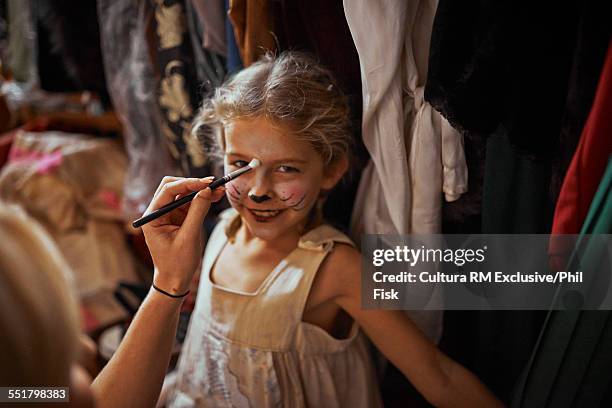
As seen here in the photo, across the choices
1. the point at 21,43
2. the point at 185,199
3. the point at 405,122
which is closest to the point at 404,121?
the point at 405,122

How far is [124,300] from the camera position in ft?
4.25

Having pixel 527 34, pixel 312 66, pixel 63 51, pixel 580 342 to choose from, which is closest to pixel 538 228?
pixel 580 342

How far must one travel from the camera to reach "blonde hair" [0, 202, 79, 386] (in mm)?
458

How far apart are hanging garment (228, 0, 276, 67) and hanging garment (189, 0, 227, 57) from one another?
136 mm

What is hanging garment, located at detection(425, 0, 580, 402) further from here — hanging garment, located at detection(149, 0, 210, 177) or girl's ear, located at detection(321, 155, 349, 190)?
hanging garment, located at detection(149, 0, 210, 177)

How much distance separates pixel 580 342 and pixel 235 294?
478 millimetres

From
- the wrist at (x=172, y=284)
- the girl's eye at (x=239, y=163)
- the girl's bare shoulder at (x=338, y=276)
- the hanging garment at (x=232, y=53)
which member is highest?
the hanging garment at (x=232, y=53)

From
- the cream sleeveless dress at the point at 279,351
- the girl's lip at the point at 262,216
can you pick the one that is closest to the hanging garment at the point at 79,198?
the cream sleeveless dress at the point at 279,351

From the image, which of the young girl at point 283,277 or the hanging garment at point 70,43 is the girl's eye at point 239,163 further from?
the hanging garment at point 70,43

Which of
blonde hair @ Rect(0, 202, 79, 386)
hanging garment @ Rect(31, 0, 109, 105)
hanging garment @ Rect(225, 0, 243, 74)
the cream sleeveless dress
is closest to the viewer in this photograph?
blonde hair @ Rect(0, 202, 79, 386)

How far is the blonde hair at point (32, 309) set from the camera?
46 cm

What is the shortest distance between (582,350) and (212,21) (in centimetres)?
79

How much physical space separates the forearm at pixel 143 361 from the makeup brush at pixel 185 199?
0.11m

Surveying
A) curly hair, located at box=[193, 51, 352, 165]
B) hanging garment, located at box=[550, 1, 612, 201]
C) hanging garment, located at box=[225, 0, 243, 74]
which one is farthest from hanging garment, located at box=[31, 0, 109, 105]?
hanging garment, located at box=[550, 1, 612, 201]
